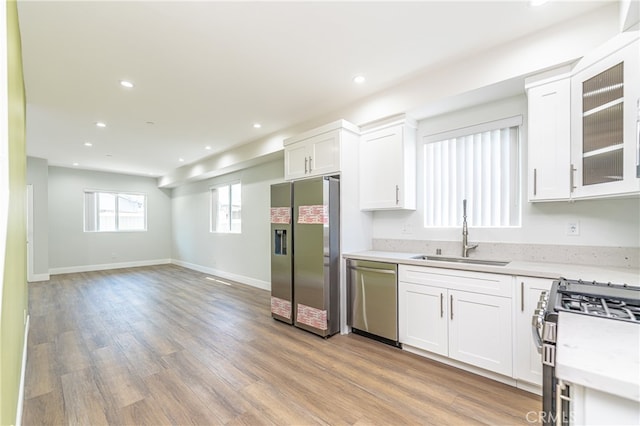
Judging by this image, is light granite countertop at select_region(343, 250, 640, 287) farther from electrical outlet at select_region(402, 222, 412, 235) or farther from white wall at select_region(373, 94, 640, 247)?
electrical outlet at select_region(402, 222, 412, 235)

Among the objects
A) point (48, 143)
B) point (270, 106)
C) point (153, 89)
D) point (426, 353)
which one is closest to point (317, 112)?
point (270, 106)

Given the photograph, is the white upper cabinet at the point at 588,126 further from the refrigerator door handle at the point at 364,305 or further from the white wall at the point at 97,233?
the white wall at the point at 97,233

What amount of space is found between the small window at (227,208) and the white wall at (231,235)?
16cm

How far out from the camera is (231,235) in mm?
6344

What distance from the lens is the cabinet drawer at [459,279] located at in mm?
2195

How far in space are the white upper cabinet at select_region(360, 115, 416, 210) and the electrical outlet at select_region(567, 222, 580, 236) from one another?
1.35 m

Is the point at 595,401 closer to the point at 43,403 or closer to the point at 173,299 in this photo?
the point at 43,403

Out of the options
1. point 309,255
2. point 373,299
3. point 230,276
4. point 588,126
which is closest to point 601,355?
point 588,126

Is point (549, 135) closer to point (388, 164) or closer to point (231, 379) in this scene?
point (388, 164)

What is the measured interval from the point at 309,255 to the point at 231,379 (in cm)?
145

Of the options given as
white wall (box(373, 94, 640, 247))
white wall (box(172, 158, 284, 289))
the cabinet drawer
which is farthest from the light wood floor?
white wall (box(172, 158, 284, 289))

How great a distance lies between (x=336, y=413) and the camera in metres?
1.91

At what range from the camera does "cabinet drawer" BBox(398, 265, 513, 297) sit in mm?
2195

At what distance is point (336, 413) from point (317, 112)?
329 cm
